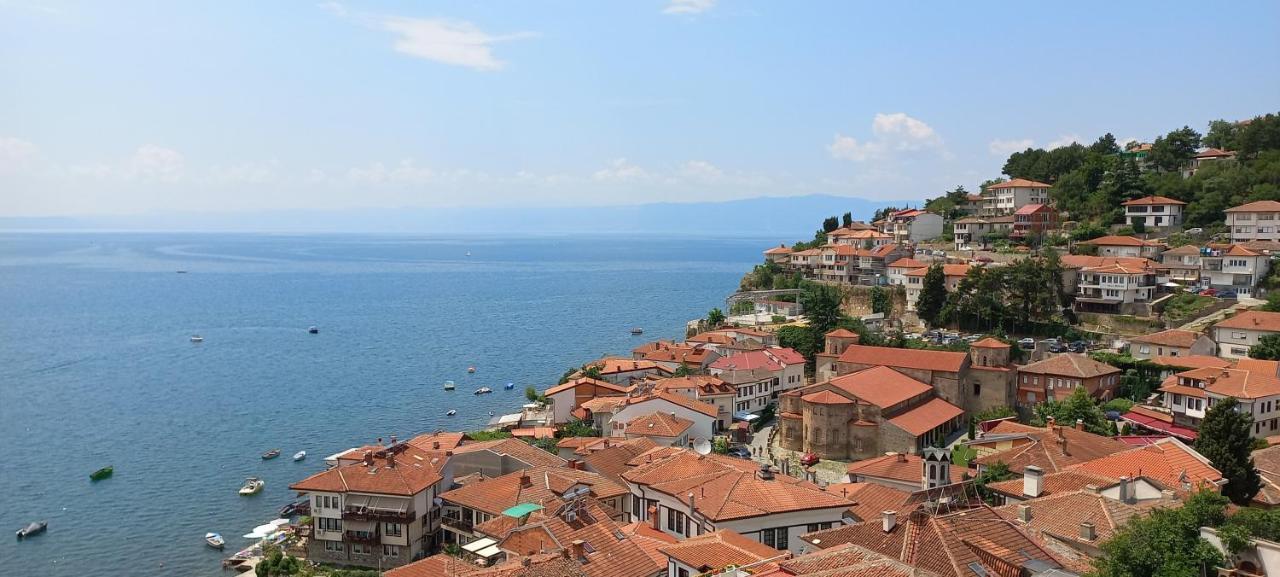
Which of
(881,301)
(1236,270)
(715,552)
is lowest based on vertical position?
(715,552)

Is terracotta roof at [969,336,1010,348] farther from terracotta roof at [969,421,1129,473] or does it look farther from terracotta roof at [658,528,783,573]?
terracotta roof at [658,528,783,573]

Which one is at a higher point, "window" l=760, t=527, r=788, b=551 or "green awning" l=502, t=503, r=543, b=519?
"green awning" l=502, t=503, r=543, b=519

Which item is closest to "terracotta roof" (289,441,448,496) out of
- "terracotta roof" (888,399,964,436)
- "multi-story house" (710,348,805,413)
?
"multi-story house" (710,348,805,413)

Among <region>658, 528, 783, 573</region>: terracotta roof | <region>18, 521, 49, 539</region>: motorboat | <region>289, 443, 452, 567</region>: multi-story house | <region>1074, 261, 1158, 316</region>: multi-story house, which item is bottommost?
<region>18, 521, 49, 539</region>: motorboat

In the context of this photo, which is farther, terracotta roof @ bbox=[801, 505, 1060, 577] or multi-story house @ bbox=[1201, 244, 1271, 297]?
multi-story house @ bbox=[1201, 244, 1271, 297]

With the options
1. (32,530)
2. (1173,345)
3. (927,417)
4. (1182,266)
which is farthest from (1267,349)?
(32,530)

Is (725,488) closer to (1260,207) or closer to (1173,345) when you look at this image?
(1173,345)
